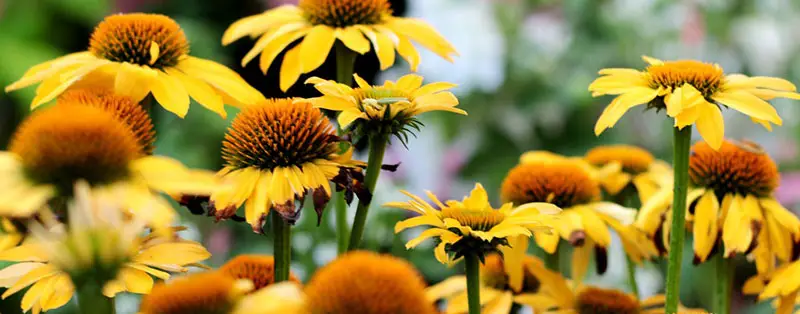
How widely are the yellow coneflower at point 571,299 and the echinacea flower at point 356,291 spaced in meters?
0.22

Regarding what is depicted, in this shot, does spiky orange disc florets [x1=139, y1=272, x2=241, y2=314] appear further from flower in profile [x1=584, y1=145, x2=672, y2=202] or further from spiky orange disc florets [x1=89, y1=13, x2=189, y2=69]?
flower in profile [x1=584, y1=145, x2=672, y2=202]

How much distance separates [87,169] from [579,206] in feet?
1.06

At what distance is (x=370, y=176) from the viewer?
426 millimetres

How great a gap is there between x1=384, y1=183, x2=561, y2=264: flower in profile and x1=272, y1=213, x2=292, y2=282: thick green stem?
0.15ft

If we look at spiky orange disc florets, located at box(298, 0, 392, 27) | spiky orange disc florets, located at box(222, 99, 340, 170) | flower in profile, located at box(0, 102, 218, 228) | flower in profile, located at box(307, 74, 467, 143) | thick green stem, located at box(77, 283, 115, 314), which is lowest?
thick green stem, located at box(77, 283, 115, 314)

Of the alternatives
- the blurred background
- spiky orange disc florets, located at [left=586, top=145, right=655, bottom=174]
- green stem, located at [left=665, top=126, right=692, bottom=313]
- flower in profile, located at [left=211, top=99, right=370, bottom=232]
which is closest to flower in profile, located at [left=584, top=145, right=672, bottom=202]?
spiky orange disc florets, located at [left=586, top=145, right=655, bottom=174]

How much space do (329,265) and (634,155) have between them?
0.42 m

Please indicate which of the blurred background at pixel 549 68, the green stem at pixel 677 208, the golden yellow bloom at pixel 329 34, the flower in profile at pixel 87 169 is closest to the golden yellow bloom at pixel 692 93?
the green stem at pixel 677 208

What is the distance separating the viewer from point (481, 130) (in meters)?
2.02

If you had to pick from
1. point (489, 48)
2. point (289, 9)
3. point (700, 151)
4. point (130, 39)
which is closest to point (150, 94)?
point (130, 39)

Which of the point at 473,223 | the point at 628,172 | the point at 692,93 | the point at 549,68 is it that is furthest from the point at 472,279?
the point at 549,68

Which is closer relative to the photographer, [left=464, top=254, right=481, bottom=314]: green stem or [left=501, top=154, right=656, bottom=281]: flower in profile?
[left=464, top=254, right=481, bottom=314]: green stem

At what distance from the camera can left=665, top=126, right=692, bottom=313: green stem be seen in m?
0.44

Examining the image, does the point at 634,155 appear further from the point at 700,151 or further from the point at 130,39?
the point at 130,39
